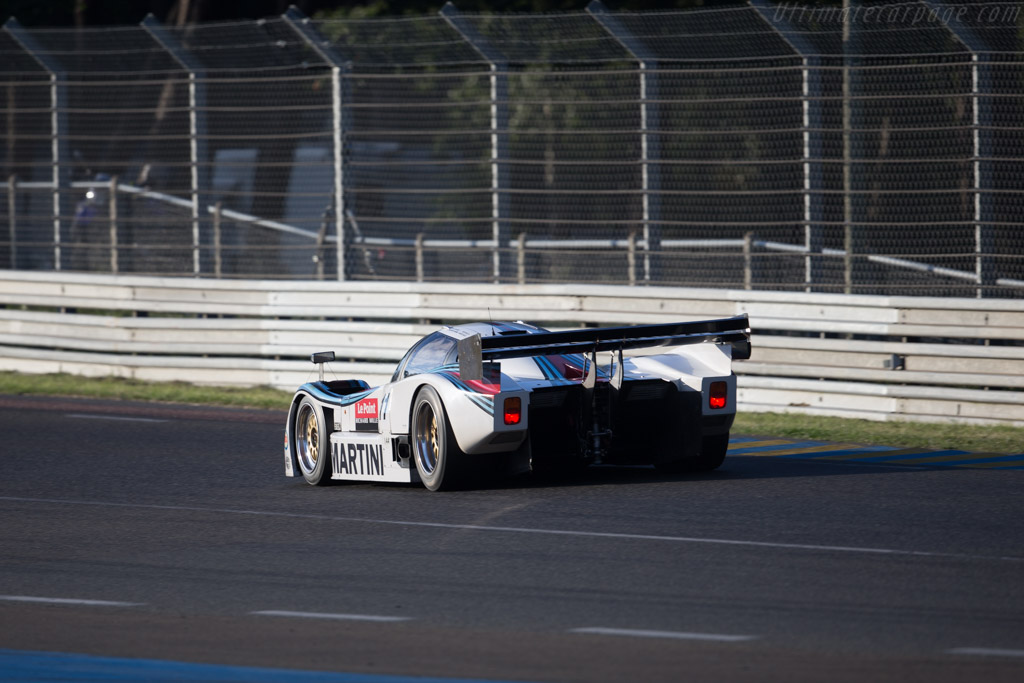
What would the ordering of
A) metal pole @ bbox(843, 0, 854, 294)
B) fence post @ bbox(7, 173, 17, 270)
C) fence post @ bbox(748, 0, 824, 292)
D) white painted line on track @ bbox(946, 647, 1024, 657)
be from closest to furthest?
white painted line on track @ bbox(946, 647, 1024, 657)
metal pole @ bbox(843, 0, 854, 294)
fence post @ bbox(748, 0, 824, 292)
fence post @ bbox(7, 173, 17, 270)

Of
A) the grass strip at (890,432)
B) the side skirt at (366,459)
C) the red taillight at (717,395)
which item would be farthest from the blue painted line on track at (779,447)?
the side skirt at (366,459)

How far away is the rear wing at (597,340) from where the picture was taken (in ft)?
30.3

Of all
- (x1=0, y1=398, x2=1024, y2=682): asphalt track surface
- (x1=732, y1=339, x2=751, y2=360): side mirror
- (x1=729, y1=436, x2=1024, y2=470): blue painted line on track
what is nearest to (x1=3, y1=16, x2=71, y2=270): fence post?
(x1=0, y1=398, x2=1024, y2=682): asphalt track surface

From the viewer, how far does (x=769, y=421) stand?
44.5 ft

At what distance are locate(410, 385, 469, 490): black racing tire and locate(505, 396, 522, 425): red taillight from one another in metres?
0.40

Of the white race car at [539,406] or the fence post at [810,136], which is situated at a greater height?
the fence post at [810,136]

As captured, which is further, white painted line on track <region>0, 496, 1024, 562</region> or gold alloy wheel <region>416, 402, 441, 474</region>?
gold alloy wheel <region>416, 402, 441, 474</region>

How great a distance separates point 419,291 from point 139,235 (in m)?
5.64

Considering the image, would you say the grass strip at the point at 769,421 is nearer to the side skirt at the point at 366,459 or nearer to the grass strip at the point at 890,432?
the grass strip at the point at 890,432

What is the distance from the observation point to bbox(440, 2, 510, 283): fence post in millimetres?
15898

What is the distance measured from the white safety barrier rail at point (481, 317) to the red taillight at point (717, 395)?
3626 mm

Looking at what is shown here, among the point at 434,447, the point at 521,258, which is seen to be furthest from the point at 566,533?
the point at 521,258

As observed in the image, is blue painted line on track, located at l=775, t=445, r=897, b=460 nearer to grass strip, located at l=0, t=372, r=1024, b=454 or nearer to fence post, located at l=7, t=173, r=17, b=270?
grass strip, located at l=0, t=372, r=1024, b=454

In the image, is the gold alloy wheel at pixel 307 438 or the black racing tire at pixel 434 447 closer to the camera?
the black racing tire at pixel 434 447
